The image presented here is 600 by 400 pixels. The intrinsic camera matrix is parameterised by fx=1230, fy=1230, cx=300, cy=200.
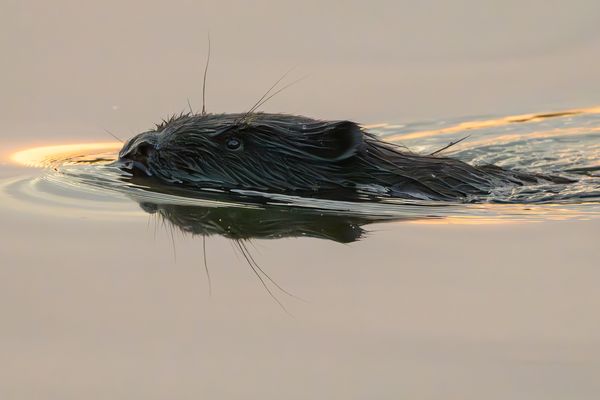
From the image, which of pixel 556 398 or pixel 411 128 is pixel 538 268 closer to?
pixel 556 398

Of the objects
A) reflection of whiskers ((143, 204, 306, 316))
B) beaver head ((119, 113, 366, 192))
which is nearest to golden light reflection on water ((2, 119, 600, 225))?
reflection of whiskers ((143, 204, 306, 316))

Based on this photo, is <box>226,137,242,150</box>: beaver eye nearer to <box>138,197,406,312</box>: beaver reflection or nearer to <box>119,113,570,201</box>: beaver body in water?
<box>119,113,570,201</box>: beaver body in water

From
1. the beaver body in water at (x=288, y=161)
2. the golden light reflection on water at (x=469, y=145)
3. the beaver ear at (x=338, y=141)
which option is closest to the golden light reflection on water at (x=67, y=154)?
the golden light reflection on water at (x=469, y=145)

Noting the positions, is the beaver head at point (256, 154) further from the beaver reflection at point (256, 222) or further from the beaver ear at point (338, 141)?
the beaver reflection at point (256, 222)

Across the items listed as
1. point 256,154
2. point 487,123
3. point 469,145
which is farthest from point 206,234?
point 487,123

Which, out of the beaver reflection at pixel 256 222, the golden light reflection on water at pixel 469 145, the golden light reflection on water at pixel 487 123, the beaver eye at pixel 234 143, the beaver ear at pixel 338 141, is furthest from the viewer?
the golden light reflection on water at pixel 487 123
